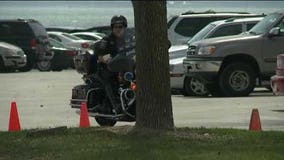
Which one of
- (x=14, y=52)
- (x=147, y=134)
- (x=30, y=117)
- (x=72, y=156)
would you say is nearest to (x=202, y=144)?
(x=147, y=134)

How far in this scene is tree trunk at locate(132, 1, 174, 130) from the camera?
9.28 meters

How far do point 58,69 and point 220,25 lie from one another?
45.8 ft

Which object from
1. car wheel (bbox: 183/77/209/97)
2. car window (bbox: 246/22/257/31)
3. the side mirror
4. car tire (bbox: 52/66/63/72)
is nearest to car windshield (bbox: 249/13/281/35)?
the side mirror

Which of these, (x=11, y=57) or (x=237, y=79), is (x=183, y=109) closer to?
(x=237, y=79)

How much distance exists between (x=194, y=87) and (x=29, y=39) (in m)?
13.8

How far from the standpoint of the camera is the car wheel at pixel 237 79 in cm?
1714

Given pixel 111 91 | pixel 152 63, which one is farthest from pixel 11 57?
pixel 152 63

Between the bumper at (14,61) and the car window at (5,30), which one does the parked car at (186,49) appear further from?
the car window at (5,30)

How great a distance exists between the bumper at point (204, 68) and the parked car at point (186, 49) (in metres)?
0.58

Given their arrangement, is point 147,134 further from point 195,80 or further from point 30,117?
point 195,80

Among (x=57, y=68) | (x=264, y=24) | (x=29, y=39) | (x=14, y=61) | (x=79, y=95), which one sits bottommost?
(x=57, y=68)

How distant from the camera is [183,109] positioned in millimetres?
15008

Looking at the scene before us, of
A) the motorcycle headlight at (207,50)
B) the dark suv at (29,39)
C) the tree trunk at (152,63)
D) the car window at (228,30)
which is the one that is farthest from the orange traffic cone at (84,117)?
the dark suv at (29,39)

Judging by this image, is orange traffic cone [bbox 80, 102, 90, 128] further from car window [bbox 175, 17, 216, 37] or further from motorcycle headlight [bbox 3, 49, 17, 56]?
motorcycle headlight [bbox 3, 49, 17, 56]
